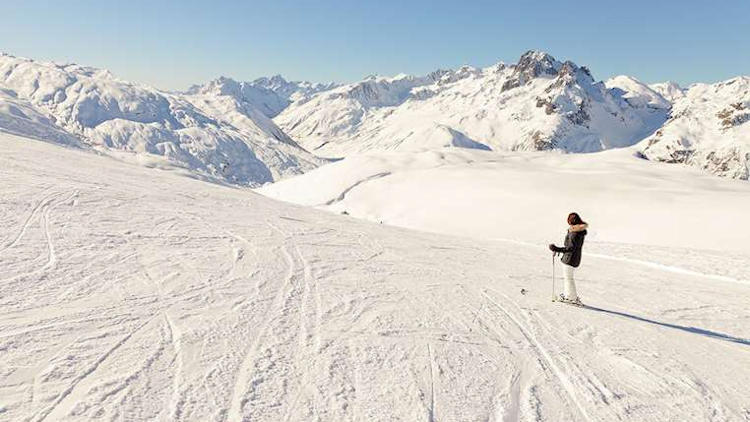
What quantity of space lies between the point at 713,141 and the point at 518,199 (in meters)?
181

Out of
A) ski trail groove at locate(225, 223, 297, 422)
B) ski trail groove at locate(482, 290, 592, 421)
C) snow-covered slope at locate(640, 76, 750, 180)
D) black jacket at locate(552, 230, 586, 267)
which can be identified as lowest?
ski trail groove at locate(225, 223, 297, 422)

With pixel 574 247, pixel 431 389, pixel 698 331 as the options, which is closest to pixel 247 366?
pixel 431 389

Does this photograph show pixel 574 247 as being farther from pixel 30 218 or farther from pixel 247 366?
pixel 30 218

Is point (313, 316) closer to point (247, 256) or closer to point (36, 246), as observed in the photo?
point (247, 256)

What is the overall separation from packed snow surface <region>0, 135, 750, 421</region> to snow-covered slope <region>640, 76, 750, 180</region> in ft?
624

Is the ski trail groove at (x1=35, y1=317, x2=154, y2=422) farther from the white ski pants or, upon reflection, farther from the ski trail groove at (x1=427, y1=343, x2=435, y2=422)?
the white ski pants

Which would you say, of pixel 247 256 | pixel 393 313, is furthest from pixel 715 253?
pixel 247 256

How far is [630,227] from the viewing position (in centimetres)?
3697

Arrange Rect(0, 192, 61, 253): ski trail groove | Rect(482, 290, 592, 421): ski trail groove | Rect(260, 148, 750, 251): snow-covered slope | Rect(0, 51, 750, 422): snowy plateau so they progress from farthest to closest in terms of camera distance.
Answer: Rect(260, 148, 750, 251): snow-covered slope
Rect(0, 192, 61, 253): ski trail groove
Rect(482, 290, 592, 421): ski trail groove
Rect(0, 51, 750, 422): snowy plateau

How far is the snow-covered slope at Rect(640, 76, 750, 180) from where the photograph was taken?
543 ft

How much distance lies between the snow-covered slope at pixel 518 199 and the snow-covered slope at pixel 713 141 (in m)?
119

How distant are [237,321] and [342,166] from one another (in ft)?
212

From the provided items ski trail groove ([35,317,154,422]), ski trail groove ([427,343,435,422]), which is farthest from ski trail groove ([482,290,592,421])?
ski trail groove ([35,317,154,422])

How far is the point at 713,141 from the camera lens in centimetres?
17925
